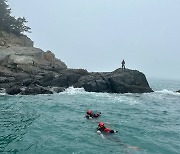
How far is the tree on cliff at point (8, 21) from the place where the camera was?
2793 inches

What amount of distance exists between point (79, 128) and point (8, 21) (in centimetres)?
5687

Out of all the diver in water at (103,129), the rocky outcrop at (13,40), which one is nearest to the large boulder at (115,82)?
the rocky outcrop at (13,40)

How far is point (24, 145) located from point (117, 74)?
130 ft

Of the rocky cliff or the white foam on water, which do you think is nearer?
the rocky cliff

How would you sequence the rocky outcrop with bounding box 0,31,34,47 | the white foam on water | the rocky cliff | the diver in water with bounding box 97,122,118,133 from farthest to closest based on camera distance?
1. the rocky outcrop with bounding box 0,31,34,47
2. the white foam on water
3. the rocky cliff
4. the diver in water with bounding box 97,122,118,133

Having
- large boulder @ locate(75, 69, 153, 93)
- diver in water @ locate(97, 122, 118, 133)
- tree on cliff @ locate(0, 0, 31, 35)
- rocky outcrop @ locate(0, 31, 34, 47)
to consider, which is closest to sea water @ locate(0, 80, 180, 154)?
diver in water @ locate(97, 122, 118, 133)

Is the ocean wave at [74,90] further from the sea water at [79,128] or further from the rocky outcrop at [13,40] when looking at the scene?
the rocky outcrop at [13,40]

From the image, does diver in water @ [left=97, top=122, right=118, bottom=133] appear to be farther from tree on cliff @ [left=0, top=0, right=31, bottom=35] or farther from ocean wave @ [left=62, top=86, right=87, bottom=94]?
tree on cliff @ [left=0, top=0, right=31, bottom=35]

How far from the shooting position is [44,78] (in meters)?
50.2

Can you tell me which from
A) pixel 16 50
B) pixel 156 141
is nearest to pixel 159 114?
pixel 156 141

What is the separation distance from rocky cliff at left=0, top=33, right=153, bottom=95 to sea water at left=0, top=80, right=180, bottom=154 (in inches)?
290

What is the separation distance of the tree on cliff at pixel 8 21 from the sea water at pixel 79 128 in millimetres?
36913

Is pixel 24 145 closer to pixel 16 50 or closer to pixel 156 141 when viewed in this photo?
pixel 156 141

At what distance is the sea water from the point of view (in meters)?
19.0
